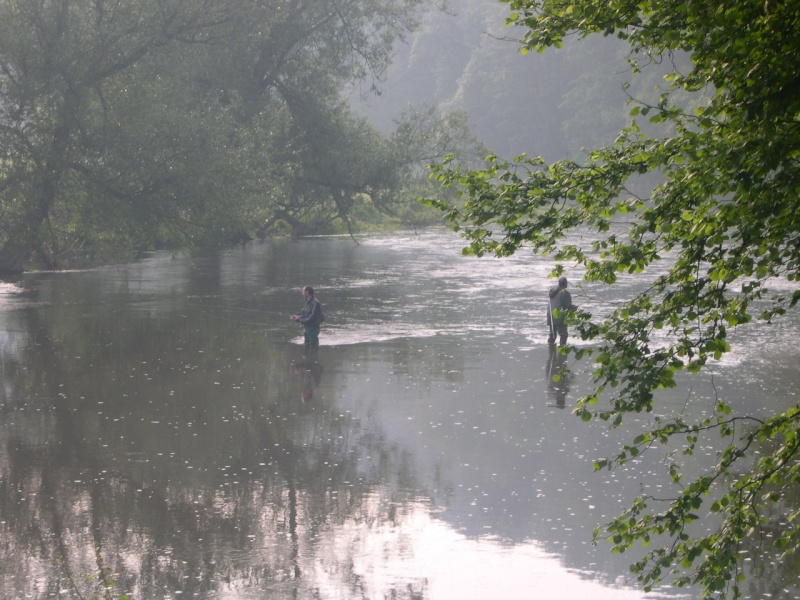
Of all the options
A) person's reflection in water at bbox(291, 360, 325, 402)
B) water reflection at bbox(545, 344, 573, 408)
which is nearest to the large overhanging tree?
water reflection at bbox(545, 344, 573, 408)

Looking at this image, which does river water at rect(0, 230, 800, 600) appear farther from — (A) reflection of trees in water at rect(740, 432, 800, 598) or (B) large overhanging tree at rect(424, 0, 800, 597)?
(B) large overhanging tree at rect(424, 0, 800, 597)

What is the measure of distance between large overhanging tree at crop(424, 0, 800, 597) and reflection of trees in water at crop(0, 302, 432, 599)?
9.82 feet

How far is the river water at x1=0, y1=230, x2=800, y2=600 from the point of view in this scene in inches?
387

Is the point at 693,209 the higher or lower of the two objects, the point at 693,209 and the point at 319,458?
the higher

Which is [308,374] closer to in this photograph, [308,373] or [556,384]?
[308,373]

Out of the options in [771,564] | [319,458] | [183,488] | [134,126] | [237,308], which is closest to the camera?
[771,564]

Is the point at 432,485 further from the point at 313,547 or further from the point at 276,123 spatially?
the point at 276,123

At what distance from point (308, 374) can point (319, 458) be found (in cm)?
555

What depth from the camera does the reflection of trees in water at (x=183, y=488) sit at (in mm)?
9719

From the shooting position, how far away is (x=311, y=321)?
20938 mm

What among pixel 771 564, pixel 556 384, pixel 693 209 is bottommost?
pixel 771 564

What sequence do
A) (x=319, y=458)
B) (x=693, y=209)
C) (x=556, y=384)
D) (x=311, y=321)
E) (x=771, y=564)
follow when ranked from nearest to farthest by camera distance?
(x=693, y=209) < (x=771, y=564) < (x=319, y=458) < (x=556, y=384) < (x=311, y=321)

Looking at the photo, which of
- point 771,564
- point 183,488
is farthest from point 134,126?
point 771,564

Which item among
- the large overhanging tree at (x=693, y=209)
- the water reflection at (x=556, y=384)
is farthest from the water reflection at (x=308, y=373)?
the large overhanging tree at (x=693, y=209)
